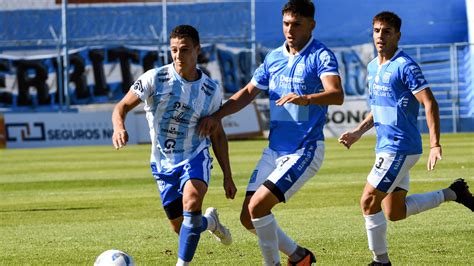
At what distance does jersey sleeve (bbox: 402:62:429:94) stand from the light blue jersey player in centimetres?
79

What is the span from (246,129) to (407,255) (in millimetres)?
24194

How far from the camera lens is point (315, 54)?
870 cm

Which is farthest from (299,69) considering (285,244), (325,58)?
(285,244)

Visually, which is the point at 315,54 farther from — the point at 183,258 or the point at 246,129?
the point at 246,129

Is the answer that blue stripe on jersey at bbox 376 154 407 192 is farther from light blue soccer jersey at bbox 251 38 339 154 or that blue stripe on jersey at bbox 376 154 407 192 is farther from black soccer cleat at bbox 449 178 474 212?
black soccer cleat at bbox 449 178 474 212

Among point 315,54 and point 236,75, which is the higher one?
point 315,54

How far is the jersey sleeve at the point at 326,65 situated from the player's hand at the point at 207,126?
0.98 m

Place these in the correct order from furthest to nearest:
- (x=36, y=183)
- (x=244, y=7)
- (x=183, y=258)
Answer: (x=244, y=7), (x=36, y=183), (x=183, y=258)

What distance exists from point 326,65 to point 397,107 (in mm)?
980

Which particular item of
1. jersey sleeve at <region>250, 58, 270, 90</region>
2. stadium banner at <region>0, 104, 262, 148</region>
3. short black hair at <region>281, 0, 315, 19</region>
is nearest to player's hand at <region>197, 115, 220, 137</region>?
jersey sleeve at <region>250, 58, 270, 90</region>

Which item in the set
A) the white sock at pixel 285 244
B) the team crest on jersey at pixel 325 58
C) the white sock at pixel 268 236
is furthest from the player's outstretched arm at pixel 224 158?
the team crest on jersey at pixel 325 58

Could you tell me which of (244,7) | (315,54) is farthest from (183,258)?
(244,7)

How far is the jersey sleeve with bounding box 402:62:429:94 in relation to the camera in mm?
9031

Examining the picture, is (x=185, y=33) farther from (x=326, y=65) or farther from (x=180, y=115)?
(x=326, y=65)
